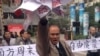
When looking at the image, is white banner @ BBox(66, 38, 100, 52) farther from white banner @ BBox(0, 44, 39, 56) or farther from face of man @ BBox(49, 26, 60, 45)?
face of man @ BBox(49, 26, 60, 45)

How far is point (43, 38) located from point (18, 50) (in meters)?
3.59

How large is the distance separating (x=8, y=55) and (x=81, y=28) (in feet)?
20.4

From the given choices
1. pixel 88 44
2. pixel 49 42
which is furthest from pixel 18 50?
pixel 49 42

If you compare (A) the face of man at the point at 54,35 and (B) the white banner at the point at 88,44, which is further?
(B) the white banner at the point at 88,44

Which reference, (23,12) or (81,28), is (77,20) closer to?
(81,28)

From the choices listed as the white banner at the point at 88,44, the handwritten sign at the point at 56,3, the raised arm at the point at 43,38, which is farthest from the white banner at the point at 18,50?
the handwritten sign at the point at 56,3

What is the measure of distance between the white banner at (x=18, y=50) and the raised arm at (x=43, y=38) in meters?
3.45

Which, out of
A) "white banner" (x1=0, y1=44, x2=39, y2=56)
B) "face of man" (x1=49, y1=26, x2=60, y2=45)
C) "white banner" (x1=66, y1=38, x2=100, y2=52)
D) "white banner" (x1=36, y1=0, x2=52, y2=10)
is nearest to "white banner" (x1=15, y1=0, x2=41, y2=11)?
"white banner" (x1=36, y1=0, x2=52, y2=10)

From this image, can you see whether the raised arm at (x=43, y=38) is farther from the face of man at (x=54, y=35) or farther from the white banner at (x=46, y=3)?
the face of man at (x=54, y=35)

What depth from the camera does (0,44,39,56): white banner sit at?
4.91m

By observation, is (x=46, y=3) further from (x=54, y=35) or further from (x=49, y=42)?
(x=54, y=35)

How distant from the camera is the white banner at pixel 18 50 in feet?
16.1

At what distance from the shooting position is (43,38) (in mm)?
1465

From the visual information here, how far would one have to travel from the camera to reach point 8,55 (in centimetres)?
491
